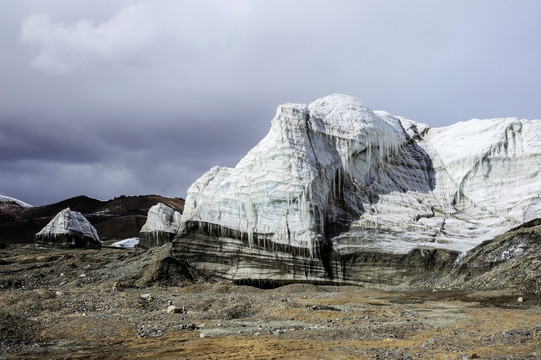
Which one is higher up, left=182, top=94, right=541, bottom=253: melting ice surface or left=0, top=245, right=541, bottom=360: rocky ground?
left=182, top=94, right=541, bottom=253: melting ice surface

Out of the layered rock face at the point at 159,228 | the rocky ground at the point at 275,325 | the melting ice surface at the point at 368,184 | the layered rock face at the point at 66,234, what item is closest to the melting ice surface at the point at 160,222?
the layered rock face at the point at 159,228

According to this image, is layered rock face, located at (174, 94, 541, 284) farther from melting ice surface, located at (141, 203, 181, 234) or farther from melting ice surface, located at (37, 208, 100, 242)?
melting ice surface, located at (37, 208, 100, 242)

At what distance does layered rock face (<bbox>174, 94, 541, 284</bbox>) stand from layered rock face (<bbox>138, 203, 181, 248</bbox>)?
13625 mm

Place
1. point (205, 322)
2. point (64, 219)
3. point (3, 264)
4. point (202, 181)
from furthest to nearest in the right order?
point (64, 219) → point (3, 264) → point (202, 181) → point (205, 322)

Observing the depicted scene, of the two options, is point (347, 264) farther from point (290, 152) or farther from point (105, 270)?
point (105, 270)

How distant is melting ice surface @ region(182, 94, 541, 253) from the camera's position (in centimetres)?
2644

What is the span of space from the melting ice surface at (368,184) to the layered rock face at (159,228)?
1353 cm

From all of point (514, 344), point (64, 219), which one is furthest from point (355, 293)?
point (64, 219)

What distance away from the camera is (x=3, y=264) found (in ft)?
128

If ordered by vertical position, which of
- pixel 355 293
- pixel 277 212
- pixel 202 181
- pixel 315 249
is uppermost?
pixel 202 181

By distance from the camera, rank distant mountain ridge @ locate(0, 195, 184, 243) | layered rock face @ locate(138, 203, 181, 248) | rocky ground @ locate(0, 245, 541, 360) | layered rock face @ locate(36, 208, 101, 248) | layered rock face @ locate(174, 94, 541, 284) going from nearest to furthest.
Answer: rocky ground @ locate(0, 245, 541, 360) < layered rock face @ locate(174, 94, 541, 284) < layered rock face @ locate(138, 203, 181, 248) < layered rock face @ locate(36, 208, 101, 248) < distant mountain ridge @ locate(0, 195, 184, 243)

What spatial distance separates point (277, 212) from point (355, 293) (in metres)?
6.87

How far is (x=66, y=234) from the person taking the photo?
5731 cm

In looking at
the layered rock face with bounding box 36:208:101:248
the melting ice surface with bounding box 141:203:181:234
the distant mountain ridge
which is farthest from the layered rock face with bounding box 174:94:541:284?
the distant mountain ridge
